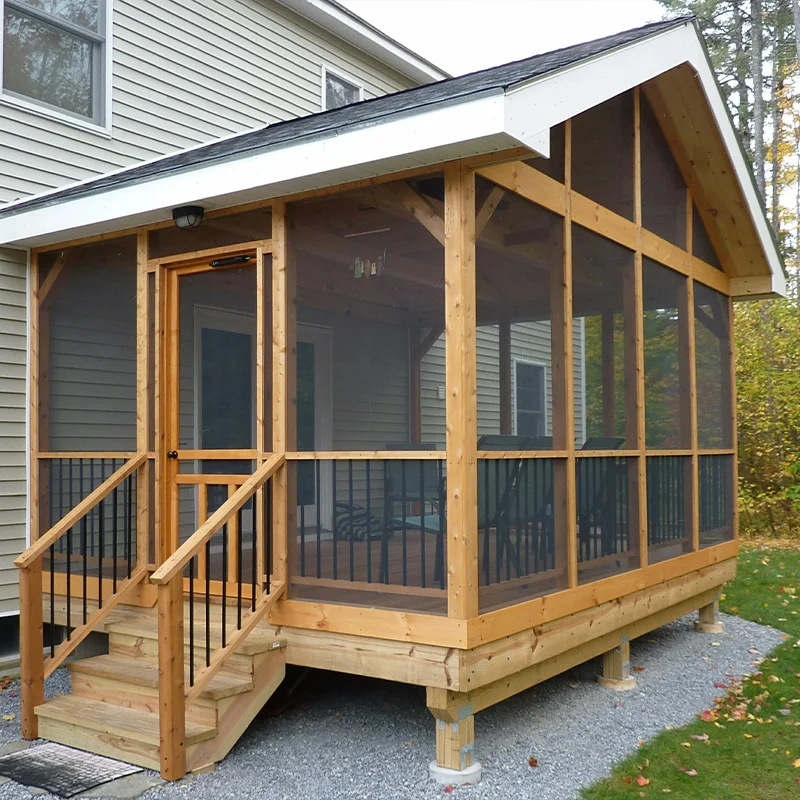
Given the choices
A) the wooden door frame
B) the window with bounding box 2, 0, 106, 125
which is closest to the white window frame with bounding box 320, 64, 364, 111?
Result: the window with bounding box 2, 0, 106, 125

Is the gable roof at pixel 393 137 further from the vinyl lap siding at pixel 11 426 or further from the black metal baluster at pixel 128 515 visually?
the black metal baluster at pixel 128 515

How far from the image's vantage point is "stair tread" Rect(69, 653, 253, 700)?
4.31 meters

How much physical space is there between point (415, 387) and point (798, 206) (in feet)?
55.2

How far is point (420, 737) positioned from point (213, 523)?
1.60m

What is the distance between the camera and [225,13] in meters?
8.35

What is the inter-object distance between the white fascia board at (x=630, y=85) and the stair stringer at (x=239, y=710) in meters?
2.76

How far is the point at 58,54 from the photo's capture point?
685 centimetres

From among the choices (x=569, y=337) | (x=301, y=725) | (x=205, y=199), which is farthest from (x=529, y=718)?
(x=205, y=199)

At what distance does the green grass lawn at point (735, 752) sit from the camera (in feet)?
13.8

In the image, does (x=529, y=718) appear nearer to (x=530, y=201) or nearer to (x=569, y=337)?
(x=569, y=337)

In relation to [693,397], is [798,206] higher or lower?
higher

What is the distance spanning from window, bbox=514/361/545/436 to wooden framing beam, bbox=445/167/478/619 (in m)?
1.08

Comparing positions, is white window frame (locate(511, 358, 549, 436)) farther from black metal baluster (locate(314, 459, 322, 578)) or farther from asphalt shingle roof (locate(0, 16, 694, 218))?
asphalt shingle roof (locate(0, 16, 694, 218))

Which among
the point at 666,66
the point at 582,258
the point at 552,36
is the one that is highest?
the point at 552,36
